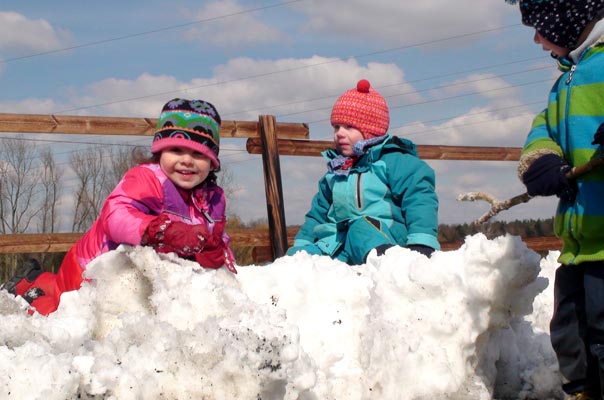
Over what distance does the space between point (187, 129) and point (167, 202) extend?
29 cm

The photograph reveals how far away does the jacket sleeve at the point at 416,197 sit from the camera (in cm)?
365

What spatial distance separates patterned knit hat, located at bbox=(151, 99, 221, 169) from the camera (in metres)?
2.91

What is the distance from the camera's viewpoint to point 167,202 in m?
2.85

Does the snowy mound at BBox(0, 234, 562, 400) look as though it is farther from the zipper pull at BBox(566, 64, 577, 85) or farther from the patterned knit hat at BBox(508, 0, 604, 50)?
the patterned knit hat at BBox(508, 0, 604, 50)

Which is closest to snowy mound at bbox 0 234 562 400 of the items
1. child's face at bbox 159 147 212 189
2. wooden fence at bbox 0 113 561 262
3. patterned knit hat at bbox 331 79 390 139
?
child's face at bbox 159 147 212 189

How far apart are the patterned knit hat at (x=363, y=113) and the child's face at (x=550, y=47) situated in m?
1.72

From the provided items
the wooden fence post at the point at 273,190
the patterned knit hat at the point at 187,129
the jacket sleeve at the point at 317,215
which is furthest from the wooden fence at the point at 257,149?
the patterned knit hat at the point at 187,129

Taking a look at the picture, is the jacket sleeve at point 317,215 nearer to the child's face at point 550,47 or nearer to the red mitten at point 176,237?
the red mitten at point 176,237

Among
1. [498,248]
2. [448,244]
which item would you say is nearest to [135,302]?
[498,248]

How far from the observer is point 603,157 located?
6.95 feet

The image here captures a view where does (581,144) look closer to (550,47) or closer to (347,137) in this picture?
(550,47)

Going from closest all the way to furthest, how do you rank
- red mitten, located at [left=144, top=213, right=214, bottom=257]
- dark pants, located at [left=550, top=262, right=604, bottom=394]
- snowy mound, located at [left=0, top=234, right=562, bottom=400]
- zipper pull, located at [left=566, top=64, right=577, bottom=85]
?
snowy mound, located at [left=0, top=234, right=562, bottom=400], dark pants, located at [left=550, top=262, right=604, bottom=394], zipper pull, located at [left=566, top=64, right=577, bottom=85], red mitten, located at [left=144, top=213, right=214, bottom=257]

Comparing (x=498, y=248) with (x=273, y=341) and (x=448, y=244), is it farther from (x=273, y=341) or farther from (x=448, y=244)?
(x=448, y=244)

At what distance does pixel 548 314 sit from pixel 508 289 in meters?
0.73
